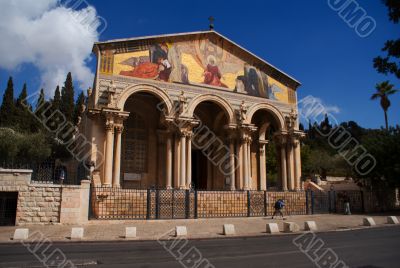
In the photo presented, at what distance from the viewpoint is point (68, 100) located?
155 feet

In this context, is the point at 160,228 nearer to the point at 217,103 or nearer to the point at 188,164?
the point at 188,164

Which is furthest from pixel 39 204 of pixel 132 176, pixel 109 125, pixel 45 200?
pixel 132 176

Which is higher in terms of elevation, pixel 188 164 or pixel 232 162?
pixel 232 162

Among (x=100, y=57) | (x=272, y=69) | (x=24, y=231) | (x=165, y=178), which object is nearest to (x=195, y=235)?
(x=24, y=231)

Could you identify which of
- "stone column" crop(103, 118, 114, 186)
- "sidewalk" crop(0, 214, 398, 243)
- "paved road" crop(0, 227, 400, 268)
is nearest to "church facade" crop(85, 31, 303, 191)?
"stone column" crop(103, 118, 114, 186)

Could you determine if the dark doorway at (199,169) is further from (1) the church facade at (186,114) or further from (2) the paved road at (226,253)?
(2) the paved road at (226,253)

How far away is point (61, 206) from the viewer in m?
14.3

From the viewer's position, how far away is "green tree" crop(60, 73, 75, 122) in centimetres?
4641

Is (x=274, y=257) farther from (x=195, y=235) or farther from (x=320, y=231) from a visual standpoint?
(x=320, y=231)

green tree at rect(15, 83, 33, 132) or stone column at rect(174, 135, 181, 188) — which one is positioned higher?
green tree at rect(15, 83, 33, 132)

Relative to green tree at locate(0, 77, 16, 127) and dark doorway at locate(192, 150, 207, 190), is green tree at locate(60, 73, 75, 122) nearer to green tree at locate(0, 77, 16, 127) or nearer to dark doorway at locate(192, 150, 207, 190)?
green tree at locate(0, 77, 16, 127)

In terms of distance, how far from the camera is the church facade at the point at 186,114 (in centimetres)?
1953

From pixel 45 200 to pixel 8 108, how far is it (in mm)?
30395

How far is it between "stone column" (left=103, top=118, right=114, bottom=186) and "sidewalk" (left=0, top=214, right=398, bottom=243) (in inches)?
156
